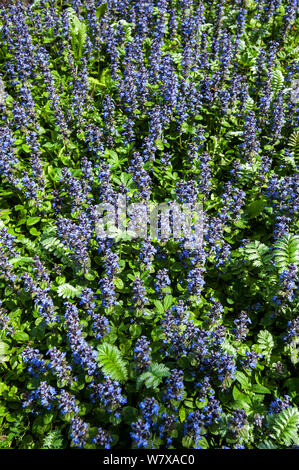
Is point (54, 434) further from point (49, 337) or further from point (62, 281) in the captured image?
point (62, 281)

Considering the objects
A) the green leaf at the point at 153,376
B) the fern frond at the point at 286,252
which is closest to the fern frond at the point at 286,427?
the green leaf at the point at 153,376

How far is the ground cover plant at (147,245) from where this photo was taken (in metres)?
5.01

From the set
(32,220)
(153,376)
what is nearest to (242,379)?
(153,376)

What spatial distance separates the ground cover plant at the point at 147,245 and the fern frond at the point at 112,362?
2 cm

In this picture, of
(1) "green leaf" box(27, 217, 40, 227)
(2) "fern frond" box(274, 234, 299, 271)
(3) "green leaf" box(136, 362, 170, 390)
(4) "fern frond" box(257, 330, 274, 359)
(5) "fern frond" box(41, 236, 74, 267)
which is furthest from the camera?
(1) "green leaf" box(27, 217, 40, 227)

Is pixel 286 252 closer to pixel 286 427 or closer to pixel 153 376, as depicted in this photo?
pixel 286 427

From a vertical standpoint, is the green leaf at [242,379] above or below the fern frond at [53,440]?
above

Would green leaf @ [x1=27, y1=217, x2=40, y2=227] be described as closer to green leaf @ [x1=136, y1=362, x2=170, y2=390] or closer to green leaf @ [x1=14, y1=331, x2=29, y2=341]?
green leaf @ [x1=14, y1=331, x2=29, y2=341]

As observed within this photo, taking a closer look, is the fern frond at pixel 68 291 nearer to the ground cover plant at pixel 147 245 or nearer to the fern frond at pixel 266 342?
the ground cover plant at pixel 147 245

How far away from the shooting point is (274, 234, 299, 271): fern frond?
550 centimetres

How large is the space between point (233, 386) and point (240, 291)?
1.68 meters

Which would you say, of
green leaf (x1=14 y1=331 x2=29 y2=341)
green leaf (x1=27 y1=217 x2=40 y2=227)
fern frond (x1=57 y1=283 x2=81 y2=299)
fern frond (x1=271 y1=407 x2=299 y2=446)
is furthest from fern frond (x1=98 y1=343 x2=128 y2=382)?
green leaf (x1=27 y1=217 x2=40 y2=227)

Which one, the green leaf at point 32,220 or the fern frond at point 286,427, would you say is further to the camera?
the green leaf at point 32,220

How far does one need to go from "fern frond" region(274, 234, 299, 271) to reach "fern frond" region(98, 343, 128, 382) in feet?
8.37
